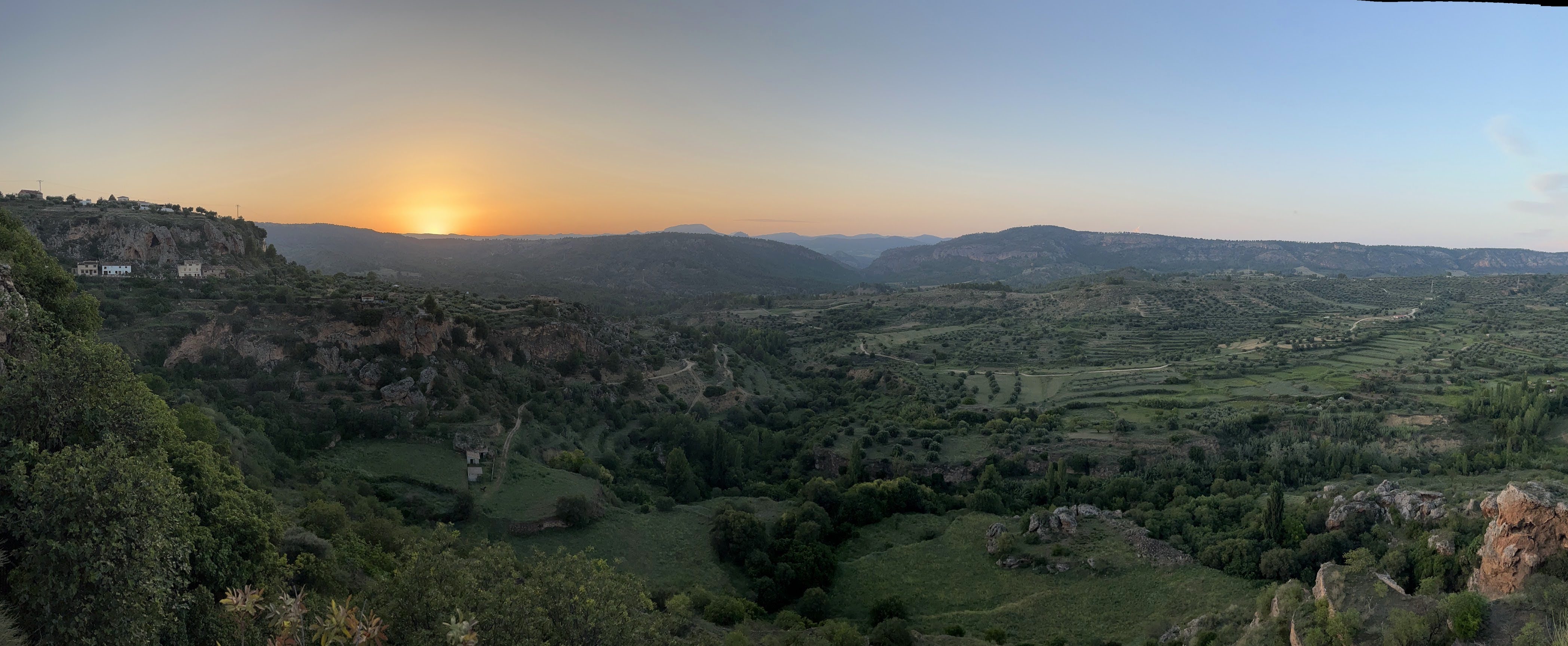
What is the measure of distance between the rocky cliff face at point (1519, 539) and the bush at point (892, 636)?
708 inches

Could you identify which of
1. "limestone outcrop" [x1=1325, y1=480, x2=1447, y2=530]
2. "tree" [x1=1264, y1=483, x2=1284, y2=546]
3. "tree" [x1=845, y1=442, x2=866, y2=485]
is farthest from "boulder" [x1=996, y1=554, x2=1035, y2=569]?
"tree" [x1=845, y1=442, x2=866, y2=485]

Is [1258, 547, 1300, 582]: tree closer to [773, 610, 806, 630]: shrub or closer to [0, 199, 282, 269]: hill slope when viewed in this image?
[773, 610, 806, 630]: shrub

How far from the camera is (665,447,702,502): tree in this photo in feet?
155

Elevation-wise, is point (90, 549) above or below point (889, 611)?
above

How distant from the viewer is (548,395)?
5550cm

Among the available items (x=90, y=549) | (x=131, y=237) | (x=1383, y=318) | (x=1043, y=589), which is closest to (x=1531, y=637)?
(x=1043, y=589)

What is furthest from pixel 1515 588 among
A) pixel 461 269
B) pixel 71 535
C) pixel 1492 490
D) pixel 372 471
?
pixel 461 269

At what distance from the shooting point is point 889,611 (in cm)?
3197

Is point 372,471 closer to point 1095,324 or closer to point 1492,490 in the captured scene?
point 1492,490

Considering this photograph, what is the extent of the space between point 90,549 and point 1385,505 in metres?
45.7

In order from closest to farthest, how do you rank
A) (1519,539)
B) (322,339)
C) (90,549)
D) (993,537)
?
(90,549)
(1519,539)
(993,537)
(322,339)

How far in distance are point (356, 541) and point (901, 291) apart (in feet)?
501

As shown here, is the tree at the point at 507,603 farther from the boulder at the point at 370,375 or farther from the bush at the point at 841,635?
the boulder at the point at 370,375

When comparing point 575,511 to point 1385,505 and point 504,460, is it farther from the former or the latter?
point 1385,505
